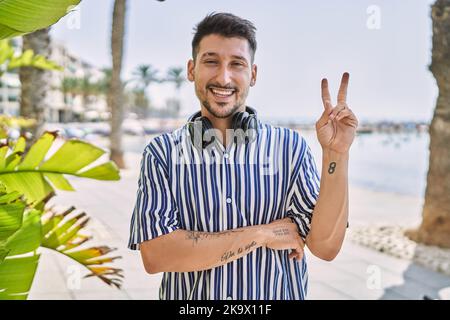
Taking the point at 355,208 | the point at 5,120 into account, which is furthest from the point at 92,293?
the point at 355,208

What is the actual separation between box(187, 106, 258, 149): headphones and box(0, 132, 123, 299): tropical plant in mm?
669

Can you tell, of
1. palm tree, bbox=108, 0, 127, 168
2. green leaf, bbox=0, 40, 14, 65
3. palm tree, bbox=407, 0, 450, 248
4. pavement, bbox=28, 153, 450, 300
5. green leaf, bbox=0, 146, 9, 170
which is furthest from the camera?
palm tree, bbox=108, 0, 127, 168

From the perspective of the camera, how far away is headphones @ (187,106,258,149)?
159 centimetres

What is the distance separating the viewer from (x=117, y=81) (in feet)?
46.3

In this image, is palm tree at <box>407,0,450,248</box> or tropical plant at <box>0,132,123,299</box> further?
palm tree at <box>407,0,450,248</box>

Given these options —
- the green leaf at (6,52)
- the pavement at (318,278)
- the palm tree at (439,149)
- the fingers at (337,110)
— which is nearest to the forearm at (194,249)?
the fingers at (337,110)

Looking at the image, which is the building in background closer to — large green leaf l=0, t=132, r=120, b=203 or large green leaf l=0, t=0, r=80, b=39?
large green leaf l=0, t=132, r=120, b=203

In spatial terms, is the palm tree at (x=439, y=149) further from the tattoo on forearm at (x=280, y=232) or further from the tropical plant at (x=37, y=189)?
the tattoo on forearm at (x=280, y=232)

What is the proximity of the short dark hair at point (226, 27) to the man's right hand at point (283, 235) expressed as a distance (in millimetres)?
482

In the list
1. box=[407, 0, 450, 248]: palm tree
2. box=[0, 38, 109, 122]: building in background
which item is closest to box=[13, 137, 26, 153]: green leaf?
box=[407, 0, 450, 248]: palm tree

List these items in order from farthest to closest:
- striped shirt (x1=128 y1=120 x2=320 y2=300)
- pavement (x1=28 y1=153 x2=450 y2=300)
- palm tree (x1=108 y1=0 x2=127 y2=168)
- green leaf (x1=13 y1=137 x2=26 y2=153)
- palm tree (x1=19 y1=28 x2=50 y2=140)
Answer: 1. palm tree (x1=108 y1=0 x2=127 y2=168)
2. palm tree (x1=19 y1=28 x2=50 y2=140)
3. pavement (x1=28 y1=153 x2=450 y2=300)
4. green leaf (x1=13 y1=137 x2=26 y2=153)
5. striped shirt (x1=128 y1=120 x2=320 y2=300)

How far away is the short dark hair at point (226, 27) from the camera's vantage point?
5.09 feet
